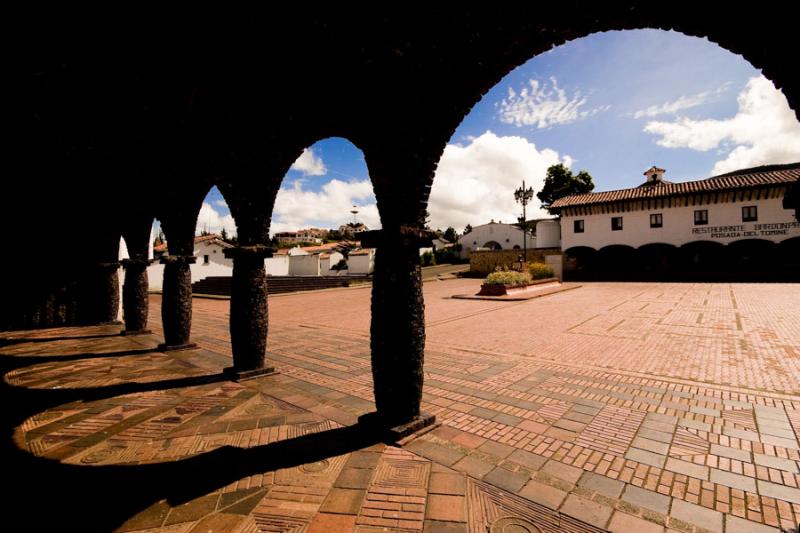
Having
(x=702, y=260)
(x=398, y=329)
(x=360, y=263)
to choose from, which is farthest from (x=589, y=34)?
(x=360, y=263)

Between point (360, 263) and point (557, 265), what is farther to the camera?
point (360, 263)

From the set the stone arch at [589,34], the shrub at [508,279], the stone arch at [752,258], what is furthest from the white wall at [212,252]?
the stone arch at [752,258]

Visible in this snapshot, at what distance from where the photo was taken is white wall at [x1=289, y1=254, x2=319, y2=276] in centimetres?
4141

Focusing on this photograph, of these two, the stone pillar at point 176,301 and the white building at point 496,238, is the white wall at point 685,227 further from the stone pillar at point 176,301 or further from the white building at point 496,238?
the stone pillar at point 176,301

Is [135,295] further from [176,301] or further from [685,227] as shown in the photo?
[685,227]

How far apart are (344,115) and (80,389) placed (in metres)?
5.94

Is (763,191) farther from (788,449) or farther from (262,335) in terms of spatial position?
(262,335)

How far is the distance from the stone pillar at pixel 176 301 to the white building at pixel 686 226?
97.4ft

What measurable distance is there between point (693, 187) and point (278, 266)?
131 ft

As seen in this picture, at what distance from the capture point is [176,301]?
25.5 feet

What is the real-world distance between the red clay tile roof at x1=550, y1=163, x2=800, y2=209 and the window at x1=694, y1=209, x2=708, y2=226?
1.57 meters

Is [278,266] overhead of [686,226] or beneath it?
beneath

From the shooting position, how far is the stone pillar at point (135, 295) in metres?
9.52

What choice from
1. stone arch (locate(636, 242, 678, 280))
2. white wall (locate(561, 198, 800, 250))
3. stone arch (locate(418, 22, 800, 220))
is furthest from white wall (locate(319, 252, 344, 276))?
stone arch (locate(418, 22, 800, 220))
